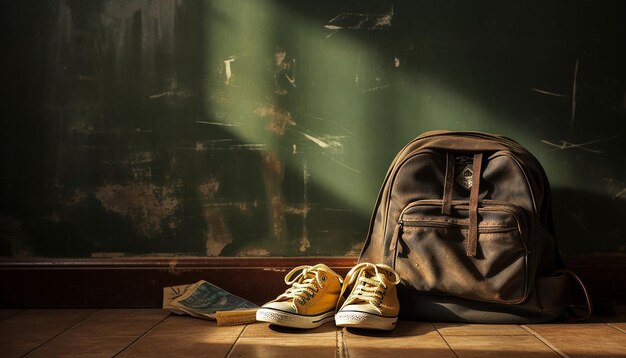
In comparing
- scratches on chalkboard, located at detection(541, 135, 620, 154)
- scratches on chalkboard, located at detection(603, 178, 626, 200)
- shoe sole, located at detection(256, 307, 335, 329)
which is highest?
scratches on chalkboard, located at detection(541, 135, 620, 154)

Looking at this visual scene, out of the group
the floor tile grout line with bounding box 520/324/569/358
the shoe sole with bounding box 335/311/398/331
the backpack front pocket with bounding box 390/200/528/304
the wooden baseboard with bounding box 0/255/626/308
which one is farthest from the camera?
the wooden baseboard with bounding box 0/255/626/308

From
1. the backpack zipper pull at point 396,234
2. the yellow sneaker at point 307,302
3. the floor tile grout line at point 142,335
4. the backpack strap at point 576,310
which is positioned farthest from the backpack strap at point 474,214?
the floor tile grout line at point 142,335

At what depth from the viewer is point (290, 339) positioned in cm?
160

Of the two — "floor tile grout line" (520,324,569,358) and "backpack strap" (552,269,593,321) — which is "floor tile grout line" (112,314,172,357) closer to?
"floor tile grout line" (520,324,569,358)

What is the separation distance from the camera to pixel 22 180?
6.81 ft

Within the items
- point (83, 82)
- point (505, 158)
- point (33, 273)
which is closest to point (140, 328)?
point (33, 273)

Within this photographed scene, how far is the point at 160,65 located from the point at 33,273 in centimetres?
79

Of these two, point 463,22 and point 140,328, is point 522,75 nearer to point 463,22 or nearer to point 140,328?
point 463,22

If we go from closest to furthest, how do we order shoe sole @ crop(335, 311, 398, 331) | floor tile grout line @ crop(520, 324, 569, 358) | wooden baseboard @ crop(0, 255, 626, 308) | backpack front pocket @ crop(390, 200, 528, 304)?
1. floor tile grout line @ crop(520, 324, 569, 358)
2. shoe sole @ crop(335, 311, 398, 331)
3. backpack front pocket @ crop(390, 200, 528, 304)
4. wooden baseboard @ crop(0, 255, 626, 308)

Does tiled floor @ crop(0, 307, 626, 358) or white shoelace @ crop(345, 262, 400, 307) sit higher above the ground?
white shoelace @ crop(345, 262, 400, 307)

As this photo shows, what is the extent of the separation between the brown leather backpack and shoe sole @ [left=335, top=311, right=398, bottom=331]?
21 cm

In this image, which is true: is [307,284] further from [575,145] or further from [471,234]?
[575,145]

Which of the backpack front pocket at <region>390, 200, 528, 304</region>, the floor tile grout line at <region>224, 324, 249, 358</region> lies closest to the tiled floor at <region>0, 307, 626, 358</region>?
the floor tile grout line at <region>224, 324, 249, 358</region>

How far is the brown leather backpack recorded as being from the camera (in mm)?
1730
